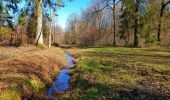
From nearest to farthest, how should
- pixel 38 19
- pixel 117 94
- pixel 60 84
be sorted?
pixel 117 94
pixel 60 84
pixel 38 19

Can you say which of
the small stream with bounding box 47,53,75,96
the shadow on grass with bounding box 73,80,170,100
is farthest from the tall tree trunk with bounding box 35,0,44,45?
the shadow on grass with bounding box 73,80,170,100

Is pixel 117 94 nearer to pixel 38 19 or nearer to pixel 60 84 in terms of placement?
pixel 60 84

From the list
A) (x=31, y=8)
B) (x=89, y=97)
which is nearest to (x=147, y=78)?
(x=89, y=97)

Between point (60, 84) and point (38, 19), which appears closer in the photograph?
point (60, 84)

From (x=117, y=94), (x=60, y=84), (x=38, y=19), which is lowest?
(x=60, y=84)

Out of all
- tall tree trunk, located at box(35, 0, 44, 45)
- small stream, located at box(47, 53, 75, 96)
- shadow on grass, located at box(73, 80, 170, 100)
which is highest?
tall tree trunk, located at box(35, 0, 44, 45)

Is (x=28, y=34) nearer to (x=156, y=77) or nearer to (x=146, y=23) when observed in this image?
(x=146, y=23)

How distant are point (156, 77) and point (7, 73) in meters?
7.70

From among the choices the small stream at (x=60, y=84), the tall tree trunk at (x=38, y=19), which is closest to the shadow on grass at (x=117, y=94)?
the small stream at (x=60, y=84)

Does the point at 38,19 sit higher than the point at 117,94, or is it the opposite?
the point at 38,19

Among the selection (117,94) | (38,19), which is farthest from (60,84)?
(38,19)

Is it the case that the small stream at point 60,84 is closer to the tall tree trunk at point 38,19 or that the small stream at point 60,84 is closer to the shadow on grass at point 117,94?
the shadow on grass at point 117,94

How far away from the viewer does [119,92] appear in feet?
35.6

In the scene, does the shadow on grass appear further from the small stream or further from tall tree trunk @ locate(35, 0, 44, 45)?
tall tree trunk @ locate(35, 0, 44, 45)
